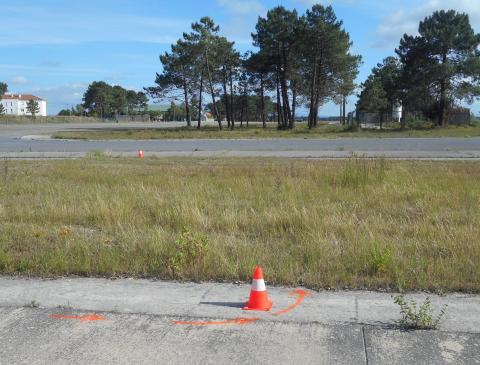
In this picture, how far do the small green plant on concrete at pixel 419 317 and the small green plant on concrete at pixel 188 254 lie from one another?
86.3 inches

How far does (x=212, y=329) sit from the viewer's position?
13.8ft

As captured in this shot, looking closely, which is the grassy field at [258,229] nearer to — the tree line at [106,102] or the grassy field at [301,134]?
the grassy field at [301,134]

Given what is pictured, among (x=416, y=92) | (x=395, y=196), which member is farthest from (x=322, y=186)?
(x=416, y=92)

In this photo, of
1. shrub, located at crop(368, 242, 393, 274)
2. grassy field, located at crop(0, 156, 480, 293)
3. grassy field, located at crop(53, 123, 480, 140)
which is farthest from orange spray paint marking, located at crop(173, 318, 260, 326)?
grassy field, located at crop(53, 123, 480, 140)

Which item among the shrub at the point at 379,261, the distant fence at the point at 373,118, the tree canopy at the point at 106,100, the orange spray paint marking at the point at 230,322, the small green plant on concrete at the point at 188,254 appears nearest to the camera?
the orange spray paint marking at the point at 230,322

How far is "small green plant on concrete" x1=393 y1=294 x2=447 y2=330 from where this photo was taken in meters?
4.12

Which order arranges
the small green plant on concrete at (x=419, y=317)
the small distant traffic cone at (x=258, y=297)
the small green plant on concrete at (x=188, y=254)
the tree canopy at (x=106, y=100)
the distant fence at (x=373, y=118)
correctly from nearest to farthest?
the small green plant on concrete at (x=419, y=317) → the small distant traffic cone at (x=258, y=297) → the small green plant on concrete at (x=188, y=254) → the distant fence at (x=373, y=118) → the tree canopy at (x=106, y=100)

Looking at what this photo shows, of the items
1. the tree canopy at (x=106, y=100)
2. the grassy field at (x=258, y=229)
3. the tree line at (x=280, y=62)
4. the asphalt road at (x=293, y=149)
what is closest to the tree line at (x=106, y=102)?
the tree canopy at (x=106, y=100)

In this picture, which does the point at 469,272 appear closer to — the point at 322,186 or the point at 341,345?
the point at 341,345

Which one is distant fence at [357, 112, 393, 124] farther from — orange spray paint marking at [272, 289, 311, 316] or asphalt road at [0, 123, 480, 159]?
→ orange spray paint marking at [272, 289, 311, 316]

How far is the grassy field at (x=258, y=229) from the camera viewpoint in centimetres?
554

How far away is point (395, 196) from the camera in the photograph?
9930 mm

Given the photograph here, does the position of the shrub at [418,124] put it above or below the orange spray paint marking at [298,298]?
above

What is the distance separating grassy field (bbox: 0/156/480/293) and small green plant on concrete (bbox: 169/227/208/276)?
1 cm
